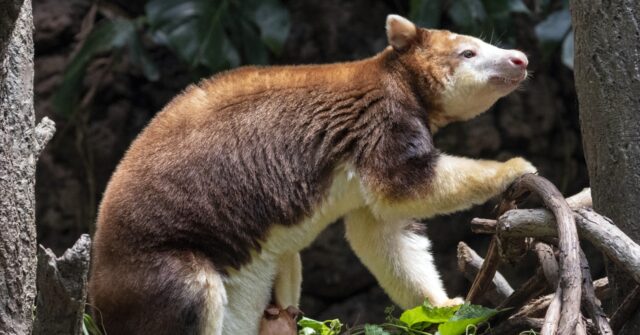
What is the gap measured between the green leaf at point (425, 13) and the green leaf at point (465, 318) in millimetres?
3391

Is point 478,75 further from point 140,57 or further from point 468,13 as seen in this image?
point 140,57

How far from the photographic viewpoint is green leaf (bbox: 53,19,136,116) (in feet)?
22.7

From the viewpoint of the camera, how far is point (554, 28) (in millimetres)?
6875

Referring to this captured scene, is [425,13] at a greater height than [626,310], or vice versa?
[425,13]

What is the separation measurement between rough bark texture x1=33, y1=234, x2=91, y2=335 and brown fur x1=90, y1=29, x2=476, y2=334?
916mm

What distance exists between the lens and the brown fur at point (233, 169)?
12.8 ft

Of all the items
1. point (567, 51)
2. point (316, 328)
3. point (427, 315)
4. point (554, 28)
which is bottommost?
point (316, 328)

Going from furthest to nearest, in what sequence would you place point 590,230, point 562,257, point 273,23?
1. point 273,23
2. point 590,230
3. point 562,257

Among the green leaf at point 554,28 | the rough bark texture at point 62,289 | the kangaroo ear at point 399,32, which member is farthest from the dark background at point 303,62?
the rough bark texture at point 62,289

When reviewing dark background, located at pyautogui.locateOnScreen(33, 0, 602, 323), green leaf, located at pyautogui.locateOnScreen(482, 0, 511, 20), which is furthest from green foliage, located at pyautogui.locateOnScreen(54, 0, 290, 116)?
green leaf, located at pyautogui.locateOnScreen(482, 0, 511, 20)

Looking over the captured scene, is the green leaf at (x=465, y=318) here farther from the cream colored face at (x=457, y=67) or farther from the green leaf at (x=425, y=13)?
the green leaf at (x=425, y=13)

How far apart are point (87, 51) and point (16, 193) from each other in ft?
13.1

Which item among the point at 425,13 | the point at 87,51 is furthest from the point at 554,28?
the point at 87,51

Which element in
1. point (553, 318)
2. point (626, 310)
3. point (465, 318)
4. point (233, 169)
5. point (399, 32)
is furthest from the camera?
point (399, 32)
